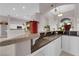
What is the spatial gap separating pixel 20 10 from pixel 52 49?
1.95ft

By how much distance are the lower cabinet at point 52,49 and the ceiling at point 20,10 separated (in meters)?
0.42

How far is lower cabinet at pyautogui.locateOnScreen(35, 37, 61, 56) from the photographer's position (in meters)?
1.14

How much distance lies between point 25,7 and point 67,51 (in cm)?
71

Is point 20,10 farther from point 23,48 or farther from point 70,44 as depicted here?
point 70,44

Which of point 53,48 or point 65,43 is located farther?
point 65,43

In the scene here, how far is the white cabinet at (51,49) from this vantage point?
112 cm

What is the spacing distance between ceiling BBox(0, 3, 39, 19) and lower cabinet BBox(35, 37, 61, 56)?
1.37ft

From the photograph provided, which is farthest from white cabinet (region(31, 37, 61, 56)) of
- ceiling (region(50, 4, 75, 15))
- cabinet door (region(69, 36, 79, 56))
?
ceiling (region(50, 4, 75, 15))

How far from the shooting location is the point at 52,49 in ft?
4.27

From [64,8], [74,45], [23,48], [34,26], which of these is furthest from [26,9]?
[74,45]

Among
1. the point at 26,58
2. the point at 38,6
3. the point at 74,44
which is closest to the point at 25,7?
the point at 38,6

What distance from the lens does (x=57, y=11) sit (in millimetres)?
1480

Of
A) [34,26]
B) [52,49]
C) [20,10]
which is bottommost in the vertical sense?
[52,49]

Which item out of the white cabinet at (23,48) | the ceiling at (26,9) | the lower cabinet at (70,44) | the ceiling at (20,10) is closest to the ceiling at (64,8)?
the ceiling at (26,9)
